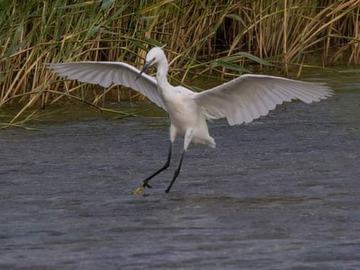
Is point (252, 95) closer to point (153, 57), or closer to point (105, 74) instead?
point (153, 57)

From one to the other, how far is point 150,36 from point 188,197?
3.15m

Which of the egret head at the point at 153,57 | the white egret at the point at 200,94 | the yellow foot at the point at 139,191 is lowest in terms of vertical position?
the yellow foot at the point at 139,191

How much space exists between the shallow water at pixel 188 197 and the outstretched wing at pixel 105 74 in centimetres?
46

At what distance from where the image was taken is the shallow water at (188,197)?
5.18 metres

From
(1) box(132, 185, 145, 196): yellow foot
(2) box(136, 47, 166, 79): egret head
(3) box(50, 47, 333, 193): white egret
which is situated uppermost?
(2) box(136, 47, 166, 79): egret head

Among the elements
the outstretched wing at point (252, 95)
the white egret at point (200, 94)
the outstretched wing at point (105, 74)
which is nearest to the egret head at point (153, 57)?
the white egret at point (200, 94)

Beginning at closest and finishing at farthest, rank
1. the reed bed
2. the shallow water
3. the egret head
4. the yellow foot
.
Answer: the shallow water → the yellow foot → the egret head → the reed bed

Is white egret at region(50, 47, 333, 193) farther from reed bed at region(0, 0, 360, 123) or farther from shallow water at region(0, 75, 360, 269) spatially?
reed bed at region(0, 0, 360, 123)

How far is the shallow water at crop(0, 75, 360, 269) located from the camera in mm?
A: 5184

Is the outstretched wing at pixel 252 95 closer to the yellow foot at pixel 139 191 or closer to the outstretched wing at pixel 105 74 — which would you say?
the outstretched wing at pixel 105 74

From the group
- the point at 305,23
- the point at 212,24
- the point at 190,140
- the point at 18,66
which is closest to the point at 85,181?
the point at 190,140

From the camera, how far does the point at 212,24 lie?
1001 centimetres

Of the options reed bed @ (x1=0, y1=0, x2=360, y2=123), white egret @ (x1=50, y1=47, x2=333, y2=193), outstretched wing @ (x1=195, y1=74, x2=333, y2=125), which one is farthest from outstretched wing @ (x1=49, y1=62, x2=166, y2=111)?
reed bed @ (x1=0, y1=0, x2=360, y2=123)

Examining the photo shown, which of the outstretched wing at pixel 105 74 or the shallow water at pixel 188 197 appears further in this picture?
the outstretched wing at pixel 105 74
